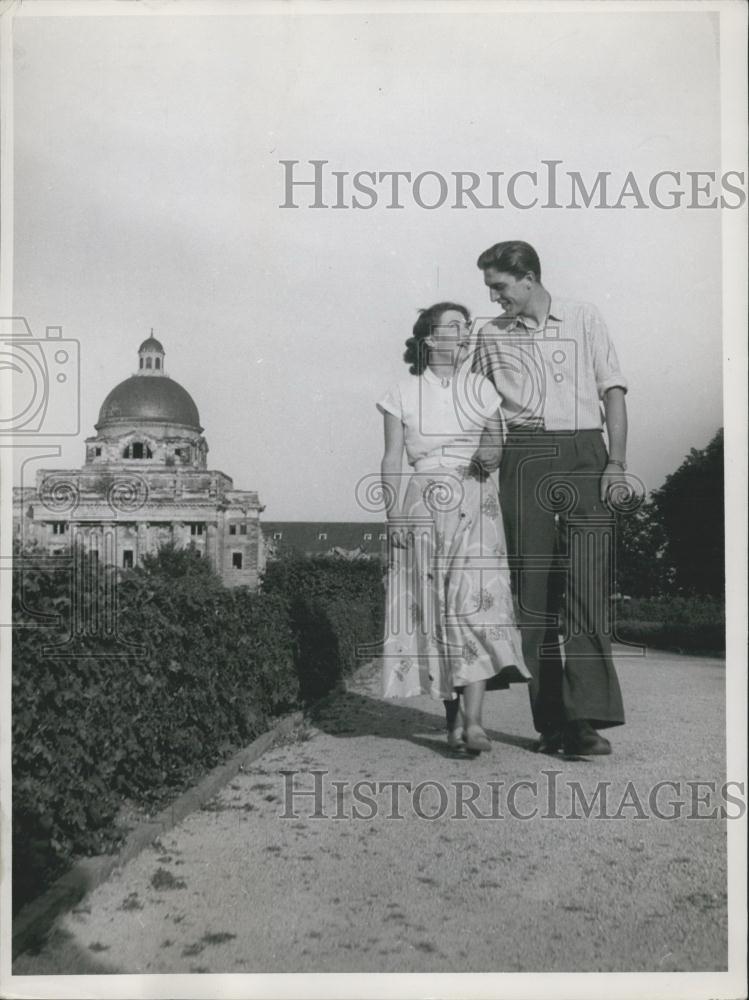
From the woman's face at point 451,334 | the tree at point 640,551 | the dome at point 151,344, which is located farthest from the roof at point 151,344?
the tree at point 640,551

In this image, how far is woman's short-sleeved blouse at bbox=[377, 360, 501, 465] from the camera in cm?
461

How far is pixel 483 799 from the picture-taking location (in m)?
4.31

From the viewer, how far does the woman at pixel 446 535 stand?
4.61m

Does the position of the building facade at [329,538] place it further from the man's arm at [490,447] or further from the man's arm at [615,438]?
the man's arm at [615,438]

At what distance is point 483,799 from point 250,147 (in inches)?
128

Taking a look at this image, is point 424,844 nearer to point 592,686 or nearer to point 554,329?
point 592,686

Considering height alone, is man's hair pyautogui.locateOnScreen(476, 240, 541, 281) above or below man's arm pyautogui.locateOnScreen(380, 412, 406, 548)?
above

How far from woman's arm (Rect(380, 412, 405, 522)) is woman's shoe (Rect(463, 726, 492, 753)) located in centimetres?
119

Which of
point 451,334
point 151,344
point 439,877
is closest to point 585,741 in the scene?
point 439,877

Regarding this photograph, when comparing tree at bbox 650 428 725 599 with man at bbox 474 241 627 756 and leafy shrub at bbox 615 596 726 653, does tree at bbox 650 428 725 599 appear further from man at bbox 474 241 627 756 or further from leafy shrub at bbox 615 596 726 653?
man at bbox 474 241 627 756

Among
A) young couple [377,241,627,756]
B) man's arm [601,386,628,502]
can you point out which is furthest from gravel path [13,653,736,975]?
man's arm [601,386,628,502]

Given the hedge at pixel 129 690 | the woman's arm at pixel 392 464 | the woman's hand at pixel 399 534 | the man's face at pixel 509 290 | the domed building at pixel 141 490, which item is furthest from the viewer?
the woman's hand at pixel 399 534

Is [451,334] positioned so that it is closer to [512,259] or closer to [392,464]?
[512,259]

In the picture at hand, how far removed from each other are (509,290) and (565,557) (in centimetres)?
135
